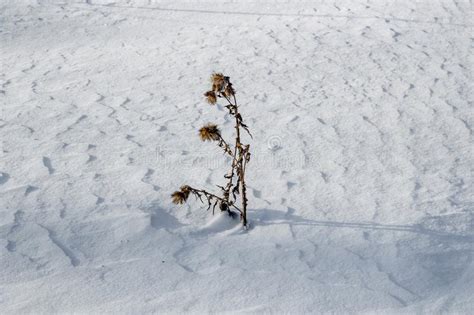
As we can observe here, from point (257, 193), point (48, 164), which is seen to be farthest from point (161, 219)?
point (48, 164)

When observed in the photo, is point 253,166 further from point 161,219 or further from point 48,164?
point 48,164

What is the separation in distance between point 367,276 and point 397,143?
67.7 inches

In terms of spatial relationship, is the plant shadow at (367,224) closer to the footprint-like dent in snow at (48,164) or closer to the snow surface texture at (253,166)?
Result: the snow surface texture at (253,166)

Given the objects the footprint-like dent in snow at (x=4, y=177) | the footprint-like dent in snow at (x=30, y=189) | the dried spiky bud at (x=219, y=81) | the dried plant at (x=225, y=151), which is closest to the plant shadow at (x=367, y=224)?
the dried plant at (x=225, y=151)

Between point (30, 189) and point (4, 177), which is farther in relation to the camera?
point (4, 177)

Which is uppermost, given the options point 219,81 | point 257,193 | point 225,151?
point 219,81

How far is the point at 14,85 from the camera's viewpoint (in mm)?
5812

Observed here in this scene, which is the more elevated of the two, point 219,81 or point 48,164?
point 219,81

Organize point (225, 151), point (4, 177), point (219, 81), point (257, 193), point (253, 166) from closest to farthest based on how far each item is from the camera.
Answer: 1. point (219, 81)
2. point (225, 151)
3. point (257, 193)
4. point (4, 177)
5. point (253, 166)

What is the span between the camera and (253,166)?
4.10 m

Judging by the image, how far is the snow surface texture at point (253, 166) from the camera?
2830 millimetres

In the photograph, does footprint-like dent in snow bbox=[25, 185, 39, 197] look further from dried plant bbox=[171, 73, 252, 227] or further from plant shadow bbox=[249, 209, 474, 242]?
plant shadow bbox=[249, 209, 474, 242]

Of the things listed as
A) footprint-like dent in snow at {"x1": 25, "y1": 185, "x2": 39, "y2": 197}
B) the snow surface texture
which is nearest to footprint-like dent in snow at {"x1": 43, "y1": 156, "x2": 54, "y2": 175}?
the snow surface texture

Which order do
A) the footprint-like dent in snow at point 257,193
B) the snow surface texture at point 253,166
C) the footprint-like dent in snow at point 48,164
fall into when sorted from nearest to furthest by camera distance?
the snow surface texture at point 253,166 < the footprint-like dent in snow at point 257,193 < the footprint-like dent in snow at point 48,164
